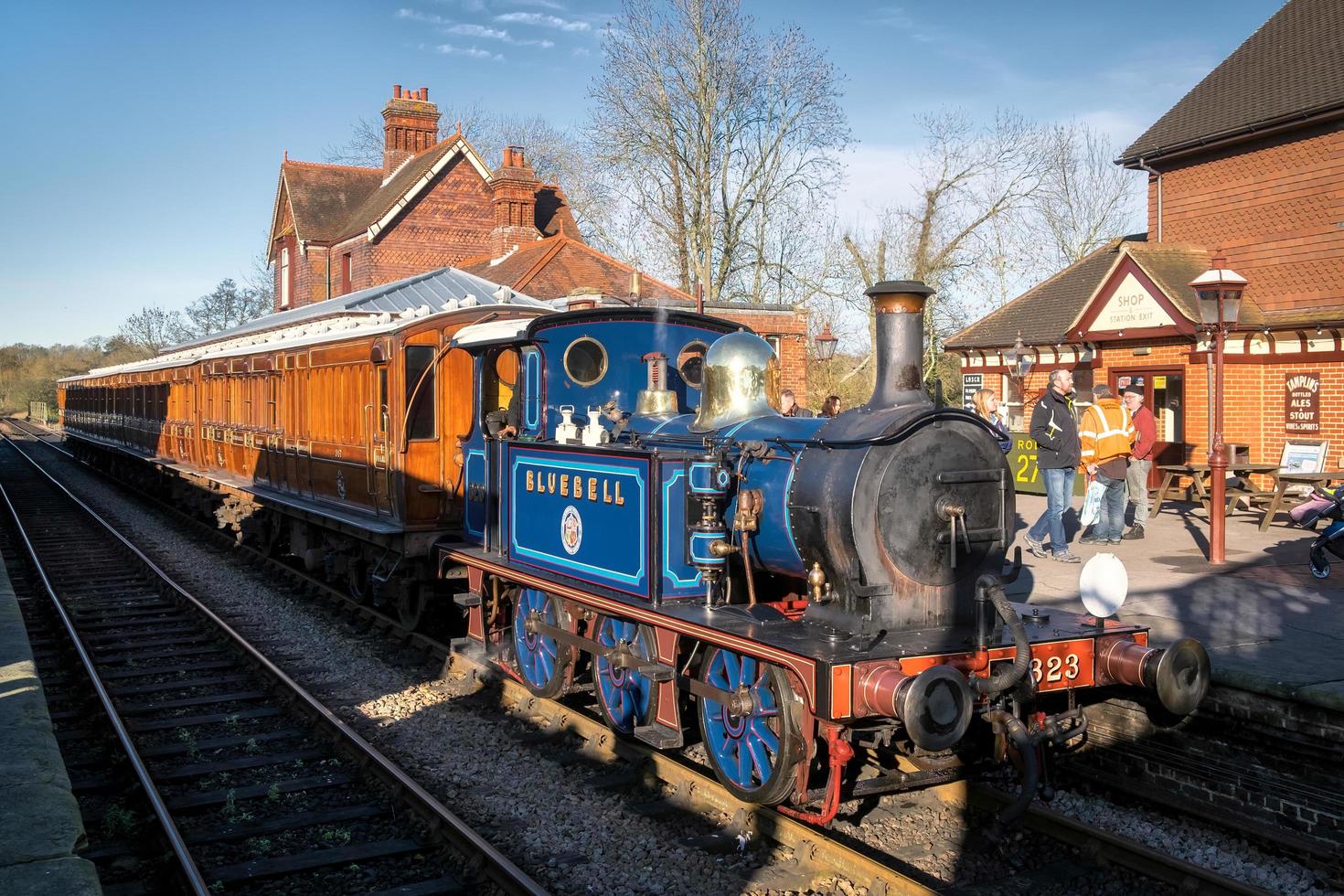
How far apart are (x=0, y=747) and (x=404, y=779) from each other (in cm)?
208

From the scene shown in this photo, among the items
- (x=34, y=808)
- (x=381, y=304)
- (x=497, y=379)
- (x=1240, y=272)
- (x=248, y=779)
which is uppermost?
(x=381, y=304)

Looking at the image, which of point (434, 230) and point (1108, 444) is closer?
point (1108, 444)

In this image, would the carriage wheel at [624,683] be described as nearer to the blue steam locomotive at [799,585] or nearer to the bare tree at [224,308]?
the blue steam locomotive at [799,585]

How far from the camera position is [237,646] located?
9.60 metres

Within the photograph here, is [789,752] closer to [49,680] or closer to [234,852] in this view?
[234,852]

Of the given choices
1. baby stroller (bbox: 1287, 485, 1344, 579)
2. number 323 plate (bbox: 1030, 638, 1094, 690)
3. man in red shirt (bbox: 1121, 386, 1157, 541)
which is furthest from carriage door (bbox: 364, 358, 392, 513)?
man in red shirt (bbox: 1121, 386, 1157, 541)

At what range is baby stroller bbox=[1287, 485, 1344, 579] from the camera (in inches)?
347

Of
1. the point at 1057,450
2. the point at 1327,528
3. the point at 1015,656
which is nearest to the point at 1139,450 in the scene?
the point at 1057,450

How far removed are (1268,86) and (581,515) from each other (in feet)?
52.9

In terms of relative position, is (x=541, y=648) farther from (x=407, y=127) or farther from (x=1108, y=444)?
(x=407, y=127)

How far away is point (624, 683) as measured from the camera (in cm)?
668

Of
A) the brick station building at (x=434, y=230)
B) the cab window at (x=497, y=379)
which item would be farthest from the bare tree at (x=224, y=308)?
the cab window at (x=497, y=379)

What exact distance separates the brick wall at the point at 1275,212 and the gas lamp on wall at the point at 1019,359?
3.07m

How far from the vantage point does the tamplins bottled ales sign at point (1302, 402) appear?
14969mm
